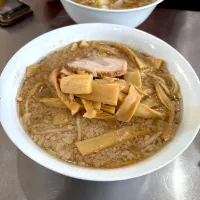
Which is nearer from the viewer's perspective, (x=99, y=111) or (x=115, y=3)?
(x=99, y=111)

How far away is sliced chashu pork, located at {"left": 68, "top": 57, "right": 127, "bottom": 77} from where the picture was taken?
98cm

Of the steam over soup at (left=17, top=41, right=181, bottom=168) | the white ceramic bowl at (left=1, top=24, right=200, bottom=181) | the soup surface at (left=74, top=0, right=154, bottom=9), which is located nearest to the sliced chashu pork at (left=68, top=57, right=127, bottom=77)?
the steam over soup at (left=17, top=41, right=181, bottom=168)

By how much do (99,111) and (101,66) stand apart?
18cm

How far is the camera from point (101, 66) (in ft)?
3.30

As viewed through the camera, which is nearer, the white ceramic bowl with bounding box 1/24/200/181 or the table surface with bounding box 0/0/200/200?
the white ceramic bowl with bounding box 1/24/200/181

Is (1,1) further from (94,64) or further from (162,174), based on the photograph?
(162,174)

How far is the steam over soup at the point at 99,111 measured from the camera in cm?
86

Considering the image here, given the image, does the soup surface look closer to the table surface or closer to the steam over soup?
the steam over soup

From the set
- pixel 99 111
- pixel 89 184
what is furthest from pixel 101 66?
pixel 89 184

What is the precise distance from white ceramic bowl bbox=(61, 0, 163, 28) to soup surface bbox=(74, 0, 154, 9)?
0.07 meters

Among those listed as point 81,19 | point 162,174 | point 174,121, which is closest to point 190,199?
point 162,174

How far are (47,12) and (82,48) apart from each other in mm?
526

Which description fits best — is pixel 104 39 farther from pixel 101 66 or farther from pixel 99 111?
pixel 99 111

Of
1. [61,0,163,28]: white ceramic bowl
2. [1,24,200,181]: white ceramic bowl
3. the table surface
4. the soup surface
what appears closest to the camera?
[1,24,200,181]: white ceramic bowl
